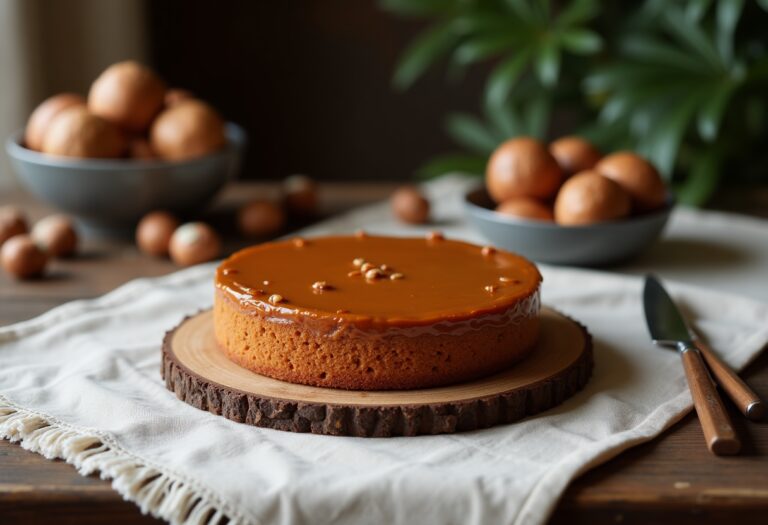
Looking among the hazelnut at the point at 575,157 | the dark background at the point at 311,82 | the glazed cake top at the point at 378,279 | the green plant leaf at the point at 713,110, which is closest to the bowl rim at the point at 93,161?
the glazed cake top at the point at 378,279

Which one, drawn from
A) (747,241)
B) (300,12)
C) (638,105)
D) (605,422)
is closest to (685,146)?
(638,105)

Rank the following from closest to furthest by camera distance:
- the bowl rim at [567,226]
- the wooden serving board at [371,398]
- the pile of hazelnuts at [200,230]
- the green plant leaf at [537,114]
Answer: the wooden serving board at [371,398]
the bowl rim at [567,226]
the pile of hazelnuts at [200,230]
the green plant leaf at [537,114]

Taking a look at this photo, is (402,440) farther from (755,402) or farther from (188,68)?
(188,68)

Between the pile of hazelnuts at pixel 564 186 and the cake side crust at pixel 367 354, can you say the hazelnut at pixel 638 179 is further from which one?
the cake side crust at pixel 367 354

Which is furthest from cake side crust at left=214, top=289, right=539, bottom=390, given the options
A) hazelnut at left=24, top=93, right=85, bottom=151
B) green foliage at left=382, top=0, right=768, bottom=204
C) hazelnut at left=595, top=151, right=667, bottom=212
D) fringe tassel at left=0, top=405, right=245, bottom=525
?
green foliage at left=382, top=0, right=768, bottom=204

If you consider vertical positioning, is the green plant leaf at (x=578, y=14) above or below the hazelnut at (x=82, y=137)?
above

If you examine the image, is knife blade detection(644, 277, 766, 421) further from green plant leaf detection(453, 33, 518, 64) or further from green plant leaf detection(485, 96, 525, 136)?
green plant leaf detection(485, 96, 525, 136)

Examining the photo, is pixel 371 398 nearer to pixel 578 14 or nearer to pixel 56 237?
pixel 56 237
